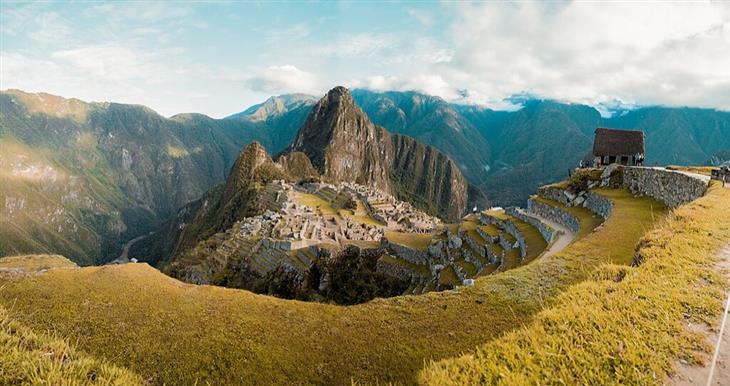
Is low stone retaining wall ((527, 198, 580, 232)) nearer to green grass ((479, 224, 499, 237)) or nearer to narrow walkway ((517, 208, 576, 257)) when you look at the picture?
narrow walkway ((517, 208, 576, 257))

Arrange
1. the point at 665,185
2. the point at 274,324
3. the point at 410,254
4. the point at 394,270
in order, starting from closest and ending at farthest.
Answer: the point at 274,324 → the point at 665,185 → the point at 394,270 → the point at 410,254

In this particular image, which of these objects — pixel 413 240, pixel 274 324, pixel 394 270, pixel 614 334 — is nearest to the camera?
pixel 614 334

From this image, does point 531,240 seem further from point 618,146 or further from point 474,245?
point 618,146

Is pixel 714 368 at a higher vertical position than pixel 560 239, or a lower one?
higher

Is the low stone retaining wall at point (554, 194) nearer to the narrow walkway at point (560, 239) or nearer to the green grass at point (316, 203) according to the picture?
the narrow walkway at point (560, 239)

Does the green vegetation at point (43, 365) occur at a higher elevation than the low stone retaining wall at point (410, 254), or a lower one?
higher

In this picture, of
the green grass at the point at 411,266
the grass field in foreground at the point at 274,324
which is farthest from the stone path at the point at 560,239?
the green grass at the point at 411,266

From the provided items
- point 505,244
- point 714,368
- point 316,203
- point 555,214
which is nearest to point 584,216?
point 555,214

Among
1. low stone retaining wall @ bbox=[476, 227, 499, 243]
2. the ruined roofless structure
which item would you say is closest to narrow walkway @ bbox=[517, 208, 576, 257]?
low stone retaining wall @ bbox=[476, 227, 499, 243]
